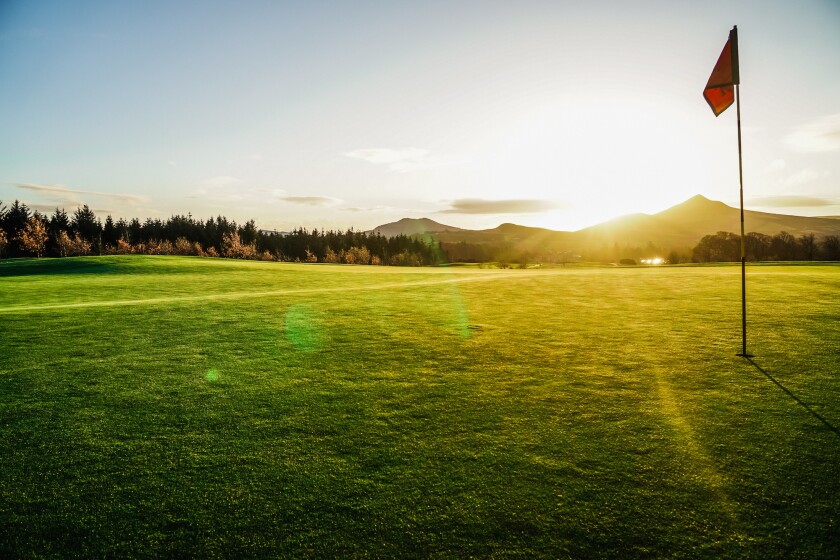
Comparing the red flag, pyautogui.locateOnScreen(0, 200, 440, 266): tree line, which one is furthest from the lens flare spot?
pyautogui.locateOnScreen(0, 200, 440, 266): tree line

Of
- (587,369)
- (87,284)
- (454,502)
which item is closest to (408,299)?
(587,369)

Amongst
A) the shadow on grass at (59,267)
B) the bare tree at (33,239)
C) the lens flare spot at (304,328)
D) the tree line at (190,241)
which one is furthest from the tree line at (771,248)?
the bare tree at (33,239)

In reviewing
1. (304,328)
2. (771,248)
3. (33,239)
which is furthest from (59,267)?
(771,248)

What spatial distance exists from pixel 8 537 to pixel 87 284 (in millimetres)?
22355

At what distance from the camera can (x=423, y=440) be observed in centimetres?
568

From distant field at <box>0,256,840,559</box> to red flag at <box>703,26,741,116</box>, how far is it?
18.6 ft

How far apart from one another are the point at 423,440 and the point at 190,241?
125803mm

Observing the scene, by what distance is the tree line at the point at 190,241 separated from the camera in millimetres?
77938

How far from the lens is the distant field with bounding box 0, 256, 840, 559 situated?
407 centimetres

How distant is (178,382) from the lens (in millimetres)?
8070

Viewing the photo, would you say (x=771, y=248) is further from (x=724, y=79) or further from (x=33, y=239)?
(x=33, y=239)

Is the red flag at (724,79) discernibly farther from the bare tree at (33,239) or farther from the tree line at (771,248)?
the bare tree at (33,239)

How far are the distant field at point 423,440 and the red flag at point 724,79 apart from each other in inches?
224

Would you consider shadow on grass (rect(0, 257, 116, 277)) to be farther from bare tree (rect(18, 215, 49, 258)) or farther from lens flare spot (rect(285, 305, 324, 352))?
bare tree (rect(18, 215, 49, 258))
